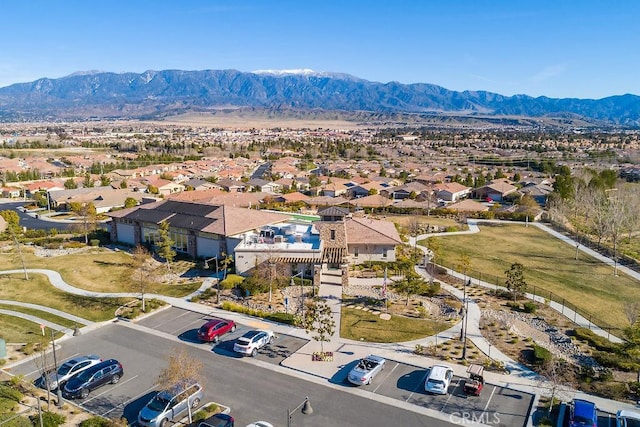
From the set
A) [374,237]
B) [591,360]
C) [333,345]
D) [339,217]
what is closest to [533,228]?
[374,237]

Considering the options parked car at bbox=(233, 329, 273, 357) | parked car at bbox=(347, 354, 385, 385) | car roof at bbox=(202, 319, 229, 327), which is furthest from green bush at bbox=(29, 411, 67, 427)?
parked car at bbox=(347, 354, 385, 385)

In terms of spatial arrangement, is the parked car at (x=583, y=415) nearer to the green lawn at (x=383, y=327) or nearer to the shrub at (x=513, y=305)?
the green lawn at (x=383, y=327)

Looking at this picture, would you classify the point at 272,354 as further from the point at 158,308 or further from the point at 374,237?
the point at 374,237

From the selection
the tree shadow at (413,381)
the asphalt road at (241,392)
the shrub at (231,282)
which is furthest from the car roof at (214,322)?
the tree shadow at (413,381)

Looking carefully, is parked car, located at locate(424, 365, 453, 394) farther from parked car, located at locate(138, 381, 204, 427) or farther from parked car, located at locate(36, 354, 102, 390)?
parked car, located at locate(36, 354, 102, 390)

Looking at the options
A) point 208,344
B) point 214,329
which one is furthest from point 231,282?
point 208,344

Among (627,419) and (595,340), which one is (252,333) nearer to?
(627,419)
